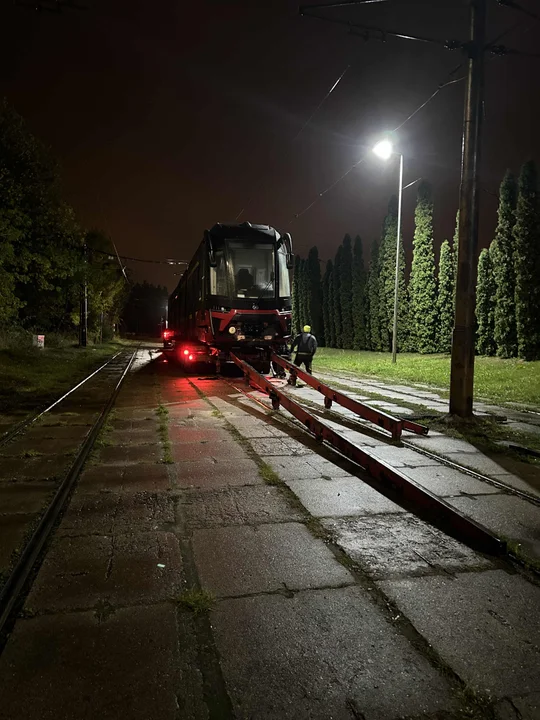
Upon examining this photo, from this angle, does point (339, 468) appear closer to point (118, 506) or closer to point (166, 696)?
point (118, 506)

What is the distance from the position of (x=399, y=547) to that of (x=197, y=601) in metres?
1.58

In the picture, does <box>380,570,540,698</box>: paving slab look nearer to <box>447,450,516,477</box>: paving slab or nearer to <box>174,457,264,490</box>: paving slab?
<box>174,457,264,490</box>: paving slab

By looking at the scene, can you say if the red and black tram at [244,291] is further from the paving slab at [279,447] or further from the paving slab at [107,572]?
the paving slab at [107,572]

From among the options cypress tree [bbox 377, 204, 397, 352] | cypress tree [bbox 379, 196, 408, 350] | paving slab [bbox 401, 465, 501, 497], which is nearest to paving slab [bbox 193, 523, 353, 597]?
paving slab [bbox 401, 465, 501, 497]

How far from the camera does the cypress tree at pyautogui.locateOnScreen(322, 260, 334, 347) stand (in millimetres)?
43625

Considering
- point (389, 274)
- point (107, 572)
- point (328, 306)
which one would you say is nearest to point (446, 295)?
point (389, 274)

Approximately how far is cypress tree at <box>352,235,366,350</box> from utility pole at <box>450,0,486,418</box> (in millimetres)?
29842

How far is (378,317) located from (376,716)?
3453cm

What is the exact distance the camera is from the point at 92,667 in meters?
2.30

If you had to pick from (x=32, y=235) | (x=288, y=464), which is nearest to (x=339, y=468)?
(x=288, y=464)

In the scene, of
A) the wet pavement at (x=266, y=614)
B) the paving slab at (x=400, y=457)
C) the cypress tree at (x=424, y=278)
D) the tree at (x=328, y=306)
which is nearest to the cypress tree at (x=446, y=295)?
the cypress tree at (x=424, y=278)

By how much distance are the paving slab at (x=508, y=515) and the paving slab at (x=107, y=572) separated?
2.55 m

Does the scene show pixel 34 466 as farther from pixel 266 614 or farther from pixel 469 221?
pixel 469 221

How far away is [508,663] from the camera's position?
235 centimetres
